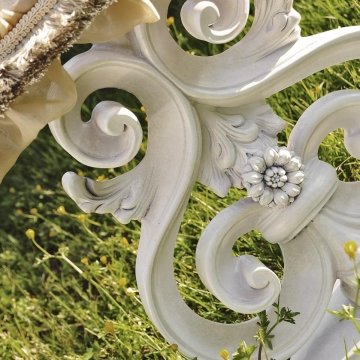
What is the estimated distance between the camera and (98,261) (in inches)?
78.7

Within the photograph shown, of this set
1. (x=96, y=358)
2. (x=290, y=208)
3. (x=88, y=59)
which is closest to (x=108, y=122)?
(x=88, y=59)

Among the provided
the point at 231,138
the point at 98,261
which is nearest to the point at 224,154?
the point at 231,138

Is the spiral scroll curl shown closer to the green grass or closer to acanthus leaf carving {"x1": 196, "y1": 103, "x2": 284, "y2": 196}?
acanthus leaf carving {"x1": 196, "y1": 103, "x2": 284, "y2": 196}

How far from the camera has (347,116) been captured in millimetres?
1157

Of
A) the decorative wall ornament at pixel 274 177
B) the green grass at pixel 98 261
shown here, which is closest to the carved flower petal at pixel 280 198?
the decorative wall ornament at pixel 274 177

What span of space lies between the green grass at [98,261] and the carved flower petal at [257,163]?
404 millimetres

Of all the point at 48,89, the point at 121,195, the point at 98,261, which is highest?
the point at 48,89

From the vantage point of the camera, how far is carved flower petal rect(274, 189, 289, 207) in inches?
44.1

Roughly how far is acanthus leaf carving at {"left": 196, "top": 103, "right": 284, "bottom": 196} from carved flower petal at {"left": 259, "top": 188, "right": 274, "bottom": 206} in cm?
3

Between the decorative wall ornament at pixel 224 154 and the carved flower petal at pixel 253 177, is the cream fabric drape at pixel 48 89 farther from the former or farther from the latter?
the carved flower petal at pixel 253 177

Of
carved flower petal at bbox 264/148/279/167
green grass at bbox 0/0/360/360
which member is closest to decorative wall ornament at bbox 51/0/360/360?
carved flower petal at bbox 264/148/279/167

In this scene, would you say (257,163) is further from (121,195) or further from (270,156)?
(121,195)

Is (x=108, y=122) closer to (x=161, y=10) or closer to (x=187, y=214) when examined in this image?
(x=161, y=10)

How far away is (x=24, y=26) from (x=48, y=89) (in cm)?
9
